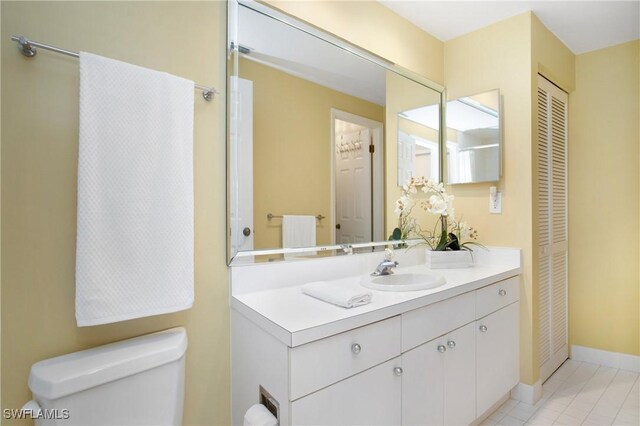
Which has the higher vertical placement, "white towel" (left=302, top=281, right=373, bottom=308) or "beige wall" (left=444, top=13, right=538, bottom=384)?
"beige wall" (left=444, top=13, right=538, bottom=384)

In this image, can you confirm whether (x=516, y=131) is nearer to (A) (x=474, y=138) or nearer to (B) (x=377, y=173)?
(A) (x=474, y=138)

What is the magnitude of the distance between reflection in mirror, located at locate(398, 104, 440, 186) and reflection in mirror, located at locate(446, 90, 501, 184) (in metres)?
0.11

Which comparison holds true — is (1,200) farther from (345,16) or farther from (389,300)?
(345,16)

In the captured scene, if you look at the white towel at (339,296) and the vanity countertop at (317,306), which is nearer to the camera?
the vanity countertop at (317,306)

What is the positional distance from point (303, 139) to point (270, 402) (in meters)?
1.10

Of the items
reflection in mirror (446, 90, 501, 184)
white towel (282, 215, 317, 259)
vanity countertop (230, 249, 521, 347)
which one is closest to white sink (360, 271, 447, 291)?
vanity countertop (230, 249, 521, 347)

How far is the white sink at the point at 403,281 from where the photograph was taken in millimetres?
1426

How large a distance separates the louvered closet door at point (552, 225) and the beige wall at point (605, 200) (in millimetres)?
119

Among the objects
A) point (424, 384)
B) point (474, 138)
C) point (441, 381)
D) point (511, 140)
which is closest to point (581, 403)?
point (441, 381)

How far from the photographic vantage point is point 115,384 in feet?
3.14

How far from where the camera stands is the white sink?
1426 mm

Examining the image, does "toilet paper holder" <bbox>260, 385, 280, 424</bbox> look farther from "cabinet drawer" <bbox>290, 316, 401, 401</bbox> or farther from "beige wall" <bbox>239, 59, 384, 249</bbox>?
"beige wall" <bbox>239, 59, 384, 249</bbox>

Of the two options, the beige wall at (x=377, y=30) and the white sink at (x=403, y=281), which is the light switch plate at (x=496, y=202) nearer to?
the white sink at (x=403, y=281)

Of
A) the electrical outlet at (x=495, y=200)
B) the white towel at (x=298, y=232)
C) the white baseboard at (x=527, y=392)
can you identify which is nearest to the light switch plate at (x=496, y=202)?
the electrical outlet at (x=495, y=200)
